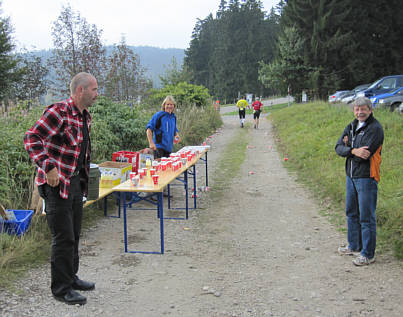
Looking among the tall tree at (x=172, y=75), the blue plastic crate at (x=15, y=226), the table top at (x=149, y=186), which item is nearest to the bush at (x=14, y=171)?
the blue plastic crate at (x=15, y=226)

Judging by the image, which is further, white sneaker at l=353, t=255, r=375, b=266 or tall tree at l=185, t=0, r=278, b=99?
tall tree at l=185, t=0, r=278, b=99

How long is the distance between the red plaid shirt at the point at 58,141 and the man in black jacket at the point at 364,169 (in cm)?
294

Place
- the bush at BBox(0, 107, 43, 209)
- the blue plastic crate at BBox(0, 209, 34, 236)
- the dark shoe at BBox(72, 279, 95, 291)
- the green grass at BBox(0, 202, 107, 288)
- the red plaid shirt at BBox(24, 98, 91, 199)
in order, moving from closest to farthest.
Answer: the red plaid shirt at BBox(24, 98, 91, 199), the dark shoe at BBox(72, 279, 95, 291), the green grass at BBox(0, 202, 107, 288), the blue plastic crate at BBox(0, 209, 34, 236), the bush at BBox(0, 107, 43, 209)

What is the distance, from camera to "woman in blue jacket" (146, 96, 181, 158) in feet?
23.5

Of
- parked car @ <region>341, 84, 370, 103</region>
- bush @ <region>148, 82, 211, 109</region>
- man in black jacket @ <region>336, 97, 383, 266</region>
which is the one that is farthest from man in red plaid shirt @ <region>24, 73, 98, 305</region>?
parked car @ <region>341, 84, 370, 103</region>

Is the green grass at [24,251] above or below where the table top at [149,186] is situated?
below

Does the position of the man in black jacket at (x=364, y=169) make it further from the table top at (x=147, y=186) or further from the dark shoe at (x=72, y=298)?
the dark shoe at (x=72, y=298)

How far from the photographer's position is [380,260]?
4.64 meters

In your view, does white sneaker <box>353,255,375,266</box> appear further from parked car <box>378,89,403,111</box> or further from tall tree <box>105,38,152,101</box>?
tall tree <box>105,38,152,101</box>

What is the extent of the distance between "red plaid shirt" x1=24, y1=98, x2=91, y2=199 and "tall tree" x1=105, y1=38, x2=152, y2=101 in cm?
1438

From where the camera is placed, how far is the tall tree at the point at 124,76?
60.4 feet

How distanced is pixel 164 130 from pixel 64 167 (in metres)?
3.94

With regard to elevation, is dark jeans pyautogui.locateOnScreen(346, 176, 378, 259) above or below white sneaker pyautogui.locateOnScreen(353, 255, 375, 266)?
above

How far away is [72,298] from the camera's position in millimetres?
3619
